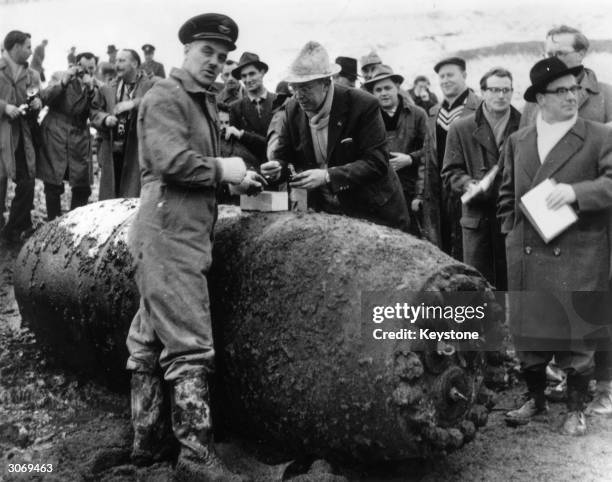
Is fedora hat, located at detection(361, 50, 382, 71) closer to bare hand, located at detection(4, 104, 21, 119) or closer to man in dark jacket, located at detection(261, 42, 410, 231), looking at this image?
man in dark jacket, located at detection(261, 42, 410, 231)

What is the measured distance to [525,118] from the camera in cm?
482

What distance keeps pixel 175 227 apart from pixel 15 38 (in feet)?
16.4

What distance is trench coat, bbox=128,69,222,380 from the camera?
3.33m

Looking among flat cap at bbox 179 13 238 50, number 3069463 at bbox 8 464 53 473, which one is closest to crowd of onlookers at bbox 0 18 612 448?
flat cap at bbox 179 13 238 50

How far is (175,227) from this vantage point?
342 cm

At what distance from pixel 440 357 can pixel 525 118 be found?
2.33m

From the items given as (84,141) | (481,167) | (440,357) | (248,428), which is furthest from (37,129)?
(440,357)

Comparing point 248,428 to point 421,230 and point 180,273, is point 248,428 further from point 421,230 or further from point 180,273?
point 421,230

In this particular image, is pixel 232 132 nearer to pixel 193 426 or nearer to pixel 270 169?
pixel 270 169

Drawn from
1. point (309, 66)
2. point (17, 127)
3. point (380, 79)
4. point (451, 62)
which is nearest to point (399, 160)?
point (380, 79)

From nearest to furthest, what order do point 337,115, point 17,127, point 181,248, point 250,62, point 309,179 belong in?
1. point 181,248
2. point 309,179
3. point 337,115
4. point 250,62
5. point 17,127

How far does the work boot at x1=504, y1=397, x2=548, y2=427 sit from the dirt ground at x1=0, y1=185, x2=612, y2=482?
45 millimetres

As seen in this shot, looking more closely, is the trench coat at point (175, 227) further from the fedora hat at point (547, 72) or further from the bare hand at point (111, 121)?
the bare hand at point (111, 121)

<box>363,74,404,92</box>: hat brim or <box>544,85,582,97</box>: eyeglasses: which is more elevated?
<box>363,74,404,92</box>: hat brim
